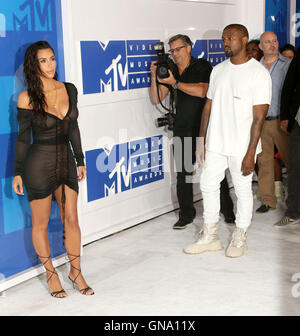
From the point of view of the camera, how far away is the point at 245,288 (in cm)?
333

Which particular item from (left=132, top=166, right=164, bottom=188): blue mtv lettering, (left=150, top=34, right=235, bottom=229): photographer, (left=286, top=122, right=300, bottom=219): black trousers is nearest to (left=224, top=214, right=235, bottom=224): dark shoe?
(left=150, top=34, right=235, bottom=229): photographer

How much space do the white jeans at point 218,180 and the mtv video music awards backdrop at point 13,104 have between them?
126 centimetres

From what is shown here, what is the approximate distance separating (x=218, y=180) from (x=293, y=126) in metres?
1.06

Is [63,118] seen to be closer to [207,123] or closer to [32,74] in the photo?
[32,74]

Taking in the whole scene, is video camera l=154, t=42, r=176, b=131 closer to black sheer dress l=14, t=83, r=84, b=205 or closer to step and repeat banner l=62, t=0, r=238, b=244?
step and repeat banner l=62, t=0, r=238, b=244

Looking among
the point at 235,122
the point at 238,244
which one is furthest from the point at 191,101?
the point at 238,244

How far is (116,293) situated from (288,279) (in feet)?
3.61

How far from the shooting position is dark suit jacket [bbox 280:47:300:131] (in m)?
4.41

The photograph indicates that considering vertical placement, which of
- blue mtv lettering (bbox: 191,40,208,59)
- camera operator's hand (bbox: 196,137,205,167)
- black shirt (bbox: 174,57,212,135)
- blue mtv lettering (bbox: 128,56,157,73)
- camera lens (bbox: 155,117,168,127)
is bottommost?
camera operator's hand (bbox: 196,137,205,167)

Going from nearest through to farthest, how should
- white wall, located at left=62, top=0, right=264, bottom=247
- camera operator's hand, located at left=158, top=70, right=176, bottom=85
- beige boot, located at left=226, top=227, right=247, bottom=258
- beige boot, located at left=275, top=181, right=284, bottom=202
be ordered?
beige boot, located at left=226, top=227, right=247, bottom=258 → white wall, located at left=62, top=0, right=264, bottom=247 → camera operator's hand, located at left=158, top=70, right=176, bottom=85 → beige boot, located at left=275, top=181, right=284, bottom=202

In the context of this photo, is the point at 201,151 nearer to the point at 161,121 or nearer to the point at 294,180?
the point at 161,121

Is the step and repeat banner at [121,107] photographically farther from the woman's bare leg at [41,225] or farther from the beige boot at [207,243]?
the woman's bare leg at [41,225]

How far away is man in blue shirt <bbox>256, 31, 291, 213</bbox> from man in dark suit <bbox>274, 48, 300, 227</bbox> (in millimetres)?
240
